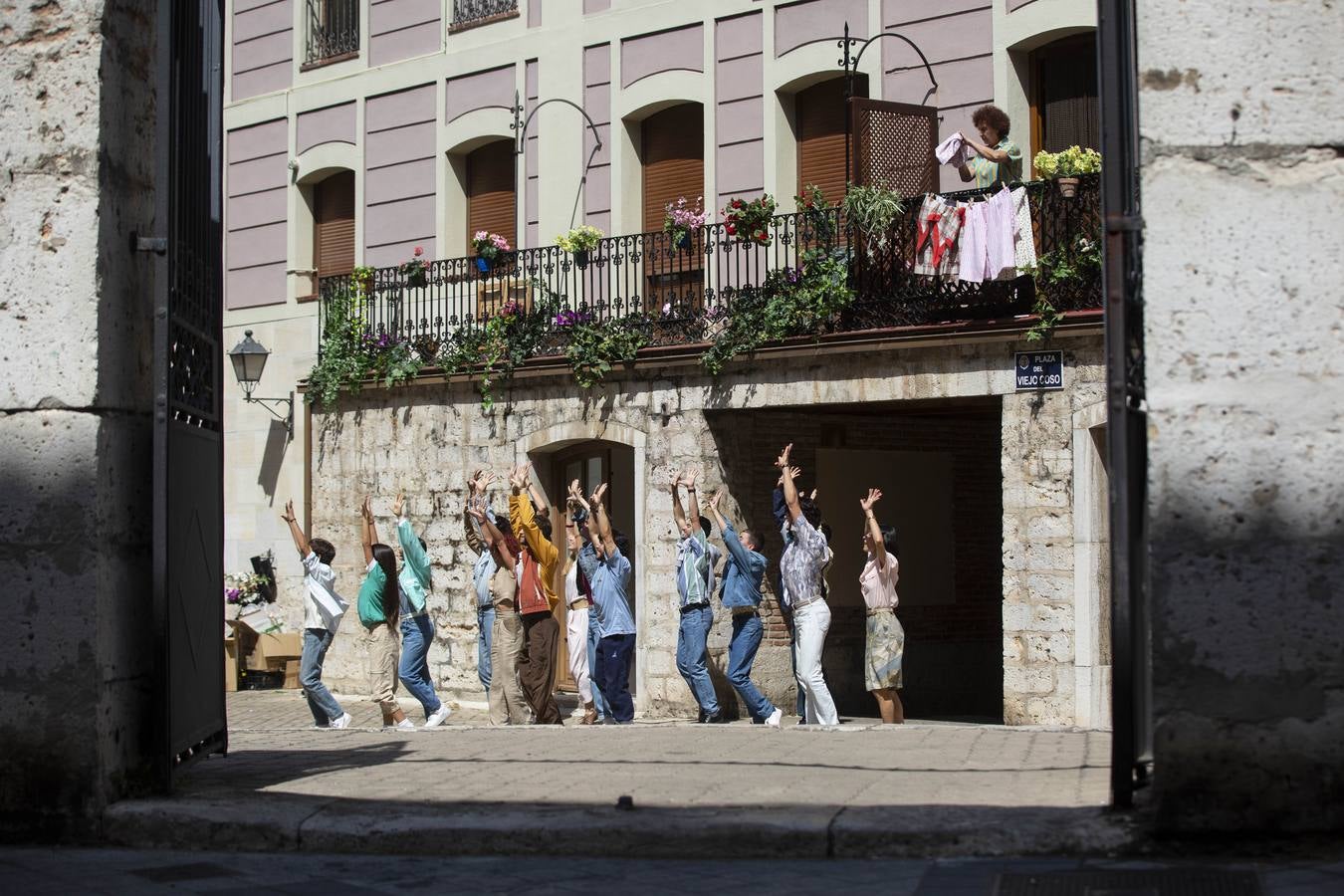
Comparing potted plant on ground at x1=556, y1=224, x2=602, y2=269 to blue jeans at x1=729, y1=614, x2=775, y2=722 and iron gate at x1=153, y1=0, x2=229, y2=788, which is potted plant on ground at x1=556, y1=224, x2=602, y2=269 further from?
iron gate at x1=153, y1=0, x2=229, y2=788

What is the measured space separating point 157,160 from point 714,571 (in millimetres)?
9861

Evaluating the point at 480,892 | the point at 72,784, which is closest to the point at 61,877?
the point at 72,784

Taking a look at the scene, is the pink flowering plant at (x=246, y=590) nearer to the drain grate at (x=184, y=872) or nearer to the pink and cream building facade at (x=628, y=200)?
the pink and cream building facade at (x=628, y=200)

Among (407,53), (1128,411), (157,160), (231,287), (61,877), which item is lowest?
(61,877)

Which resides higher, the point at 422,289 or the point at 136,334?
the point at 422,289

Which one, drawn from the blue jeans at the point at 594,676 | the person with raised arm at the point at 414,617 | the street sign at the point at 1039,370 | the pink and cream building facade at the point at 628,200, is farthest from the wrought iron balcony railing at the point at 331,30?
the street sign at the point at 1039,370

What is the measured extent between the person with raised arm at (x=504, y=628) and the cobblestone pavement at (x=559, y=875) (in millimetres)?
7125

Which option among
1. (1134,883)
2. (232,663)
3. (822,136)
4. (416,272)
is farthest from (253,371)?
(1134,883)

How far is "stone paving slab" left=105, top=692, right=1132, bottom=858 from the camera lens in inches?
274

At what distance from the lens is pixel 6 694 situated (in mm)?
7812

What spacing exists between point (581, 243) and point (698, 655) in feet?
17.0

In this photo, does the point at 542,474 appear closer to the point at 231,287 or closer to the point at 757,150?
the point at 757,150

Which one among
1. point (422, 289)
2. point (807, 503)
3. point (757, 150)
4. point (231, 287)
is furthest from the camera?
point (231, 287)

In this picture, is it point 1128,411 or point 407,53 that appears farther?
point 407,53
